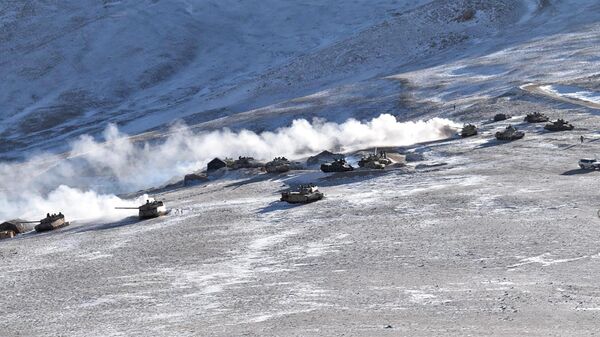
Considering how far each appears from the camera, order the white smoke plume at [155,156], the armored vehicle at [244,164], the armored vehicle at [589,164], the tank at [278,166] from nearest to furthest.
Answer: the armored vehicle at [589,164] → the tank at [278,166] → the armored vehicle at [244,164] → the white smoke plume at [155,156]

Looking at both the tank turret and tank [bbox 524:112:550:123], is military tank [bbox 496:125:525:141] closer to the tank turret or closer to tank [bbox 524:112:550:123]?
tank [bbox 524:112:550:123]

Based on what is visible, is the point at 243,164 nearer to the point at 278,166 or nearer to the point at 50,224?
the point at 278,166

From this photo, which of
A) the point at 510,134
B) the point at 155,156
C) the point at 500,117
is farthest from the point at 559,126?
the point at 155,156

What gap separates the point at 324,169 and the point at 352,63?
62704mm

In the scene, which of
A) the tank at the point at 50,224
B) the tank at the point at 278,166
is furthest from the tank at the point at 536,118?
the tank at the point at 50,224

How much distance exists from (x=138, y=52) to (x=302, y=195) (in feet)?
309

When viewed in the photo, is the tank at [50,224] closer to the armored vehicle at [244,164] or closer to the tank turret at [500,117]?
the armored vehicle at [244,164]

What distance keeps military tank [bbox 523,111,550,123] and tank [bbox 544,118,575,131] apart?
335 cm

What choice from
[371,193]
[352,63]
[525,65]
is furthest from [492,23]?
[371,193]

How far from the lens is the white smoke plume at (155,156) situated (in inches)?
2426

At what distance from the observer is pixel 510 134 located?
181ft

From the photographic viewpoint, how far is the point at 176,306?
23.7 meters

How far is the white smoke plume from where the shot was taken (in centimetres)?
6162

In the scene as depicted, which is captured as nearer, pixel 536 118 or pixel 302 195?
pixel 302 195
